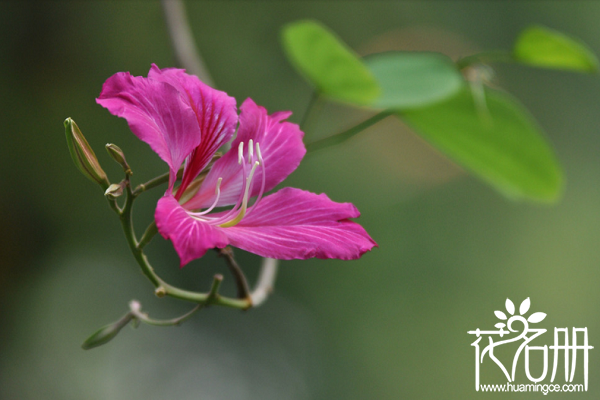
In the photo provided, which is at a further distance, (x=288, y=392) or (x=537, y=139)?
(x=288, y=392)

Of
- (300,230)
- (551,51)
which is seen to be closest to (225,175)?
(300,230)

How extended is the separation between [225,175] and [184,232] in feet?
0.72

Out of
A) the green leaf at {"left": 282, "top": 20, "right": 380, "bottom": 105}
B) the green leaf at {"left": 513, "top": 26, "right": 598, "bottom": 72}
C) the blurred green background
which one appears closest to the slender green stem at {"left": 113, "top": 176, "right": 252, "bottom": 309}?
the green leaf at {"left": 282, "top": 20, "right": 380, "bottom": 105}

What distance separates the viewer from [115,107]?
572 millimetres

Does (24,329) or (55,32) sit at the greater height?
(55,32)

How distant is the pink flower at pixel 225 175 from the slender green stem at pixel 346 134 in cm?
44

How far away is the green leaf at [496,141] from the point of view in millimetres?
1115

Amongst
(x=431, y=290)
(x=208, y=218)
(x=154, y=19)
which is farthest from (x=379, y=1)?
(x=208, y=218)

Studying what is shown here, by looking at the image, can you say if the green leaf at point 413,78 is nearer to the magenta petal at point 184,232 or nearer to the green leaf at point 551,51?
the green leaf at point 551,51

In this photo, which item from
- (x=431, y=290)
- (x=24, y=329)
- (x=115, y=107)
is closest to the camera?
(x=115, y=107)

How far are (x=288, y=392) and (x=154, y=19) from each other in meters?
2.98

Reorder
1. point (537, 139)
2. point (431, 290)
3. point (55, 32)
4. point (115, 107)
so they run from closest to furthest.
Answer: point (115, 107), point (537, 139), point (55, 32), point (431, 290)

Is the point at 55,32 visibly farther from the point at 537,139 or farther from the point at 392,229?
the point at 537,139

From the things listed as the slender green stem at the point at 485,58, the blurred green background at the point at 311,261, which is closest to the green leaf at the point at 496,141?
the slender green stem at the point at 485,58
